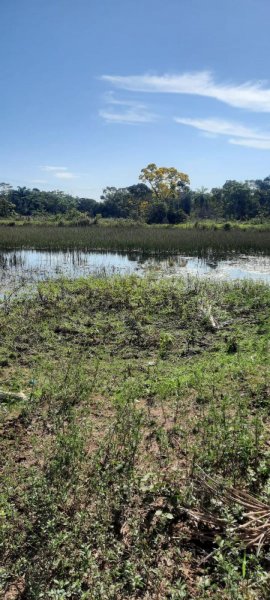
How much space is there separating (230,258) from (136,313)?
9935mm

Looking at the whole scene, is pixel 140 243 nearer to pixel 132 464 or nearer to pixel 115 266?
pixel 115 266

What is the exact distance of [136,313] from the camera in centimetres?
850

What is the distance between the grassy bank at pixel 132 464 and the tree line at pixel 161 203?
34856mm

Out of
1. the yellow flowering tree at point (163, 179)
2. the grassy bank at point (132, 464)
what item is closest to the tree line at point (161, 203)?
the yellow flowering tree at point (163, 179)

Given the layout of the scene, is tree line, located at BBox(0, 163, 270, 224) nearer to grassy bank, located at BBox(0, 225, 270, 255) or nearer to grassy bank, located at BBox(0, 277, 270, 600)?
grassy bank, located at BBox(0, 225, 270, 255)

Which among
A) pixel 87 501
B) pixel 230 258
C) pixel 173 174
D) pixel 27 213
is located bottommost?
pixel 87 501

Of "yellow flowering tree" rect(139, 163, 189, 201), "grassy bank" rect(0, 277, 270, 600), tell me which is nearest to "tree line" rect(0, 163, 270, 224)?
"yellow flowering tree" rect(139, 163, 189, 201)

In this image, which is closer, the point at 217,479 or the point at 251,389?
the point at 217,479

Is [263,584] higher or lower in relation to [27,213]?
lower

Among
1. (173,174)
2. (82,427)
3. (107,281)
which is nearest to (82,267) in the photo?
(107,281)

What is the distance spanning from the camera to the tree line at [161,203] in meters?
42.8

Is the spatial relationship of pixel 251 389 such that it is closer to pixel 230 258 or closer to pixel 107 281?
pixel 107 281

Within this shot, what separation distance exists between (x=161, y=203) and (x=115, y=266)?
27.4 meters

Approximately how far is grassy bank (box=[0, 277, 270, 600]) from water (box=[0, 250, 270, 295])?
6.05 m
